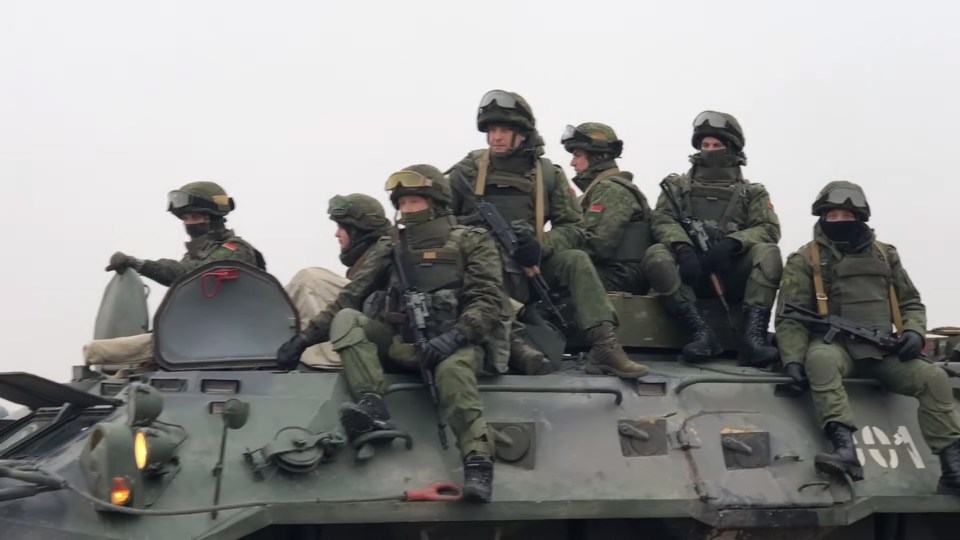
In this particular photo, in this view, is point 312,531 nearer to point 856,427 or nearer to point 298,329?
point 298,329

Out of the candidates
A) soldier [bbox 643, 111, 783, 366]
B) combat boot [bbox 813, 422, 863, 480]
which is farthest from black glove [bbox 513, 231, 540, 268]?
combat boot [bbox 813, 422, 863, 480]

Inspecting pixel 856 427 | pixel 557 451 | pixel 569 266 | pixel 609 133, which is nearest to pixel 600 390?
pixel 557 451

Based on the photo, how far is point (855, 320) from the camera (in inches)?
363

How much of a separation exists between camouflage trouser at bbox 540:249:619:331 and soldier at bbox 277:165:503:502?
0.93 meters

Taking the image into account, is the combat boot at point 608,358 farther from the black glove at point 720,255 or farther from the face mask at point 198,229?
the face mask at point 198,229

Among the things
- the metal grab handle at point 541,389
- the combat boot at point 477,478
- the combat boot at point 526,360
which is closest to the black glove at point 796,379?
the metal grab handle at point 541,389

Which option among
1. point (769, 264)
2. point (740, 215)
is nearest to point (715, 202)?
point (740, 215)

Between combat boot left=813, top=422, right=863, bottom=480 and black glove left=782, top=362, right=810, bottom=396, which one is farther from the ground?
black glove left=782, top=362, right=810, bottom=396

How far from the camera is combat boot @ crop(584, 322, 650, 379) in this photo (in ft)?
28.7

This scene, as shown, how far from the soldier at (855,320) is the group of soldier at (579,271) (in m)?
0.01

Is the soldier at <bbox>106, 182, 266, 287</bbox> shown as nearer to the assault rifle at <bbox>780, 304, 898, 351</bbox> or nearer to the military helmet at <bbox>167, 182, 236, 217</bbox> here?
the military helmet at <bbox>167, 182, 236, 217</bbox>

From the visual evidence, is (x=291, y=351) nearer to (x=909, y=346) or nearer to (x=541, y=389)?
(x=541, y=389)

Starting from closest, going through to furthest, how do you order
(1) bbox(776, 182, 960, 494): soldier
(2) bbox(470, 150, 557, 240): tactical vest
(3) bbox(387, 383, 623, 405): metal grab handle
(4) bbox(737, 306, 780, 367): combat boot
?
1. (3) bbox(387, 383, 623, 405): metal grab handle
2. (1) bbox(776, 182, 960, 494): soldier
3. (4) bbox(737, 306, 780, 367): combat boot
4. (2) bbox(470, 150, 557, 240): tactical vest

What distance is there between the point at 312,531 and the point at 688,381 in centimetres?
271
